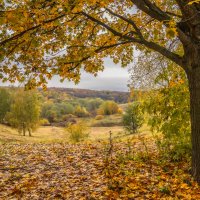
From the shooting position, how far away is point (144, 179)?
963 centimetres

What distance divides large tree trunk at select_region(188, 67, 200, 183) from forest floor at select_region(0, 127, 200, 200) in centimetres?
45

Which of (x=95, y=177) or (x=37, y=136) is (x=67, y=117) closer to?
(x=37, y=136)

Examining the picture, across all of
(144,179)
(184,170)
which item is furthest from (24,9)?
(184,170)

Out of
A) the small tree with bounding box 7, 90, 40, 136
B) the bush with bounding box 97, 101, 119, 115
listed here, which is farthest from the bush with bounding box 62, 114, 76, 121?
the small tree with bounding box 7, 90, 40, 136

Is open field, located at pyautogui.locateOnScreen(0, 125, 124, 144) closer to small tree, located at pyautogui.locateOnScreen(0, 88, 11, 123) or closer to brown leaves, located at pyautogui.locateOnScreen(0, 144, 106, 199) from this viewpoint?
small tree, located at pyautogui.locateOnScreen(0, 88, 11, 123)

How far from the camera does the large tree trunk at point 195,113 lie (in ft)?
29.7

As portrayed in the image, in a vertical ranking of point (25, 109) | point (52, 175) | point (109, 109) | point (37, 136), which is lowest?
point (37, 136)

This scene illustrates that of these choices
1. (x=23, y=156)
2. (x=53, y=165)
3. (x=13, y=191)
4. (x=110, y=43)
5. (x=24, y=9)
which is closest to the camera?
(x=24, y=9)

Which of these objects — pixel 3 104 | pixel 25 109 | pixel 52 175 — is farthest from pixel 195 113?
pixel 3 104

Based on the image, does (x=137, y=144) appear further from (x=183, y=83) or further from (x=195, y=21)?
(x=195, y=21)

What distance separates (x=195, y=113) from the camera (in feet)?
30.5

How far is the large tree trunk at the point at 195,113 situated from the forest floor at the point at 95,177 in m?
0.45

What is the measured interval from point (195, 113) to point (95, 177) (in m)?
3.68

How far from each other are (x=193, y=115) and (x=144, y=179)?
2.42 metres
